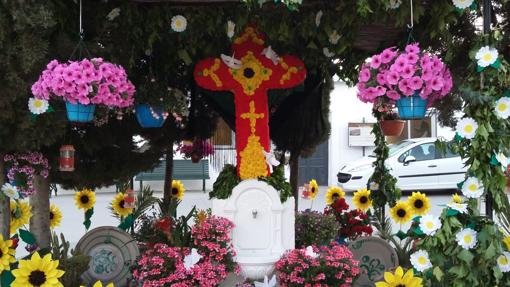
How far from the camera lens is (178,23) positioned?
14.2 feet

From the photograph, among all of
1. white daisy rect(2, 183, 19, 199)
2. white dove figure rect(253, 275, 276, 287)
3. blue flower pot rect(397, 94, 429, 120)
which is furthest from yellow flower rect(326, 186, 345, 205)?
white daisy rect(2, 183, 19, 199)

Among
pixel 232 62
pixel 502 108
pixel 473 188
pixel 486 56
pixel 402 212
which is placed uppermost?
pixel 232 62

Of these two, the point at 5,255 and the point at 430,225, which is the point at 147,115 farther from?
the point at 430,225

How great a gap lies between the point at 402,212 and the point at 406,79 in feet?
9.78

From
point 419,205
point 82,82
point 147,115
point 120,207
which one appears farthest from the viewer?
point 120,207

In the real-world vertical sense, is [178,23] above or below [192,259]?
above

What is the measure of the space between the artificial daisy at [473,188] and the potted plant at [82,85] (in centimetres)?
223

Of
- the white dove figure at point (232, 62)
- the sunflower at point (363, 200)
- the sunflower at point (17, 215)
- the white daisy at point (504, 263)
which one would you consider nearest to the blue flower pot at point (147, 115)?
the white dove figure at point (232, 62)

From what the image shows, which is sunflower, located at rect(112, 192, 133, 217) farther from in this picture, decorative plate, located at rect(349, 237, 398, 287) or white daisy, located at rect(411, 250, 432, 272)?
white daisy, located at rect(411, 250, 432, 272)

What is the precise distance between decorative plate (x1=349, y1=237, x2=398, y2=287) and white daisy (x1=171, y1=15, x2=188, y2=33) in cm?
263

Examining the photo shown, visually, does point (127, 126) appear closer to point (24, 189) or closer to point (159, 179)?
point (24, 189)

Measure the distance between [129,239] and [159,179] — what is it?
10.7m

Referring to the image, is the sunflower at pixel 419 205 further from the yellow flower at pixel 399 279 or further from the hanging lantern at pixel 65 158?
the hanging lantern at pixel 65 158

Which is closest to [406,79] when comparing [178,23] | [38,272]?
[178,23]
